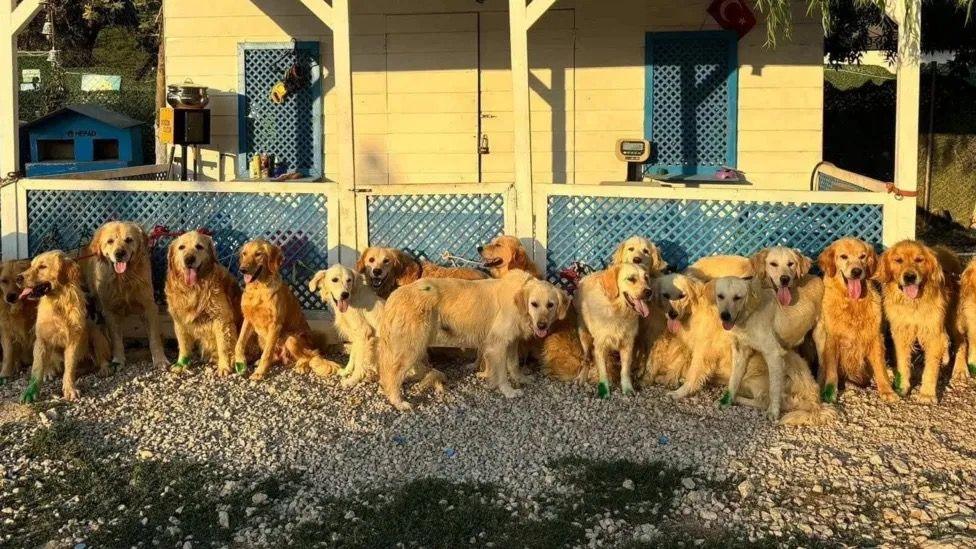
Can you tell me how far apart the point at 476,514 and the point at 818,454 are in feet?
Answer: 7.04

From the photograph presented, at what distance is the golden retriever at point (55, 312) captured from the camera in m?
6.49

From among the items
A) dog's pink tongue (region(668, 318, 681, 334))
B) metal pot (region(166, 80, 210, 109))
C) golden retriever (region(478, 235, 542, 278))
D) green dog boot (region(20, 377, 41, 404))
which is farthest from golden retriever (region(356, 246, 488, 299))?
metal pot (region(166, 80, 210, 109))

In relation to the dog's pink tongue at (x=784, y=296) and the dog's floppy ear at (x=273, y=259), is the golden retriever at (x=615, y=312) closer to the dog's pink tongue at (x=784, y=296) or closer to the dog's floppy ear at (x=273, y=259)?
the dog's pink tongue at (x=784, y=296)

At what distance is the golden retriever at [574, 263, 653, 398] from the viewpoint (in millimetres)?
6297

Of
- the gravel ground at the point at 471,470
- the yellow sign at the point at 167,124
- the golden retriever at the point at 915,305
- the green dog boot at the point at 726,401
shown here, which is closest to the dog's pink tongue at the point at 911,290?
the golden retriever at the point at 915,305

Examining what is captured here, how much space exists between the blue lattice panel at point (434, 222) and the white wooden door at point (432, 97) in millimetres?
3195

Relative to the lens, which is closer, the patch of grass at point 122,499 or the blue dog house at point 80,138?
the patch of grass at point 122,499

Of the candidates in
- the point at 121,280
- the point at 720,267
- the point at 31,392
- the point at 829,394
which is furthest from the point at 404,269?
the point at 829,394

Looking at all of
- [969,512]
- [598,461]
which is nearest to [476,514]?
[598,461]

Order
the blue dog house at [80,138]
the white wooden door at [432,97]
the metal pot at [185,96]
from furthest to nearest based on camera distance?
1. the blue dog house at [80,138]
2. the white wooden door at [432,97]
3. the metal pot at [185,96]

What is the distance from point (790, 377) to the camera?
617 cm

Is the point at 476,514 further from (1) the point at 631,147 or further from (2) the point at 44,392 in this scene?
(1) the point at 631,147

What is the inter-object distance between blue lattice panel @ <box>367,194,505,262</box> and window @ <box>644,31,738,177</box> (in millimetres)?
3353

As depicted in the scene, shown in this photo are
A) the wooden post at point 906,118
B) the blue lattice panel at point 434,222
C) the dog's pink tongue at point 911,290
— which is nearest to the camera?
the dog's pink tongue at point 911,290
